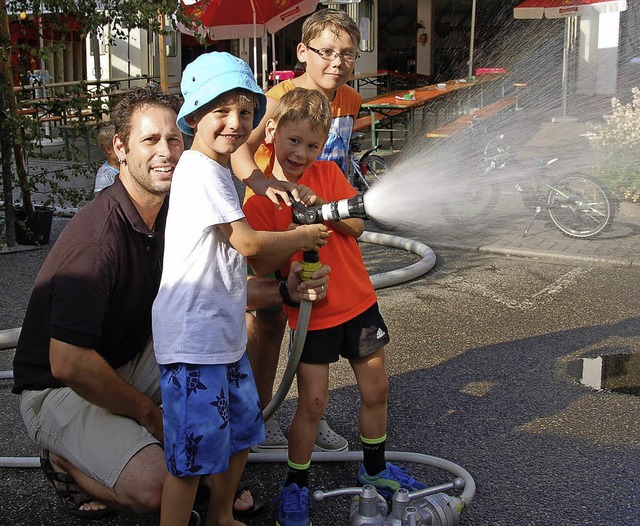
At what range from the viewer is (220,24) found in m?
14.1

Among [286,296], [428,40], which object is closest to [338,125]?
[286,296]

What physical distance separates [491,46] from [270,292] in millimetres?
19911

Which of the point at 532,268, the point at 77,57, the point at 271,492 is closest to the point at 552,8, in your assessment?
the point at 532,268

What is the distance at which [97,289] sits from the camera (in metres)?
2.79

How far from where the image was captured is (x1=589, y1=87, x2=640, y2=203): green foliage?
862 cm

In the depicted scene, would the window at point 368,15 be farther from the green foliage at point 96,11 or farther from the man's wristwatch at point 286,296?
Answer: the man's wristwatch at point 286,296

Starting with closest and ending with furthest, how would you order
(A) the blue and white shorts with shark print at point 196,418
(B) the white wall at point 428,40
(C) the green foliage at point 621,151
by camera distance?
(A) the blue and white shorts with shark print at point 196,418 < (C) the green foliage at point 621,151 < (B) the white wall at point 428,40

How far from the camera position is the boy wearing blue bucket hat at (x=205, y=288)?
2.70 metres

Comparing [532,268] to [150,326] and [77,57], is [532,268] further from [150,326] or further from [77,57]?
[77,57]

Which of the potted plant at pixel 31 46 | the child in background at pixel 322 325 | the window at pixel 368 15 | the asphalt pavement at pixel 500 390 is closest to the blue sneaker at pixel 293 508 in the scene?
the child in background at pixel 322 325

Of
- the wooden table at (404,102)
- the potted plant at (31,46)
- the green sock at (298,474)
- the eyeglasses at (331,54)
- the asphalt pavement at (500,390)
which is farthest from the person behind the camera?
the wooden table at (404,102)

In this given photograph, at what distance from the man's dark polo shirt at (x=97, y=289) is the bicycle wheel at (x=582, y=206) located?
5690 millimetres

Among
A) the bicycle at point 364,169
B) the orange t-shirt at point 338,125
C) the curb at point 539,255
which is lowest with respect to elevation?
the curb at point 539,255

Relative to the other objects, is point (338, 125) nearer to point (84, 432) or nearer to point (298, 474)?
point (298, 474)
